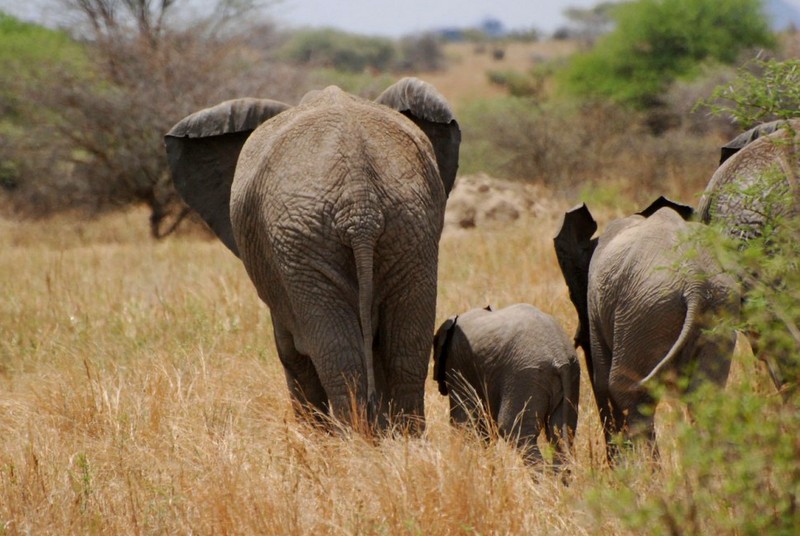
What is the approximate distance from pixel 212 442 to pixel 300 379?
0.47m

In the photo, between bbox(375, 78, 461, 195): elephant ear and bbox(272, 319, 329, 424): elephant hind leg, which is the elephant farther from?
bbox(272, 319, 329, 424): elephant hind leg

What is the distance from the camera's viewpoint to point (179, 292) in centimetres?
784

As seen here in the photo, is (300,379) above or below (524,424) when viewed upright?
above

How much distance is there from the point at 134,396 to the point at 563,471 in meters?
1.97

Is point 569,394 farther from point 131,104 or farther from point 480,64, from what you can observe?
point 480,64

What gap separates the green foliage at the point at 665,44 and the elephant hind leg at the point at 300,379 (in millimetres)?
22310

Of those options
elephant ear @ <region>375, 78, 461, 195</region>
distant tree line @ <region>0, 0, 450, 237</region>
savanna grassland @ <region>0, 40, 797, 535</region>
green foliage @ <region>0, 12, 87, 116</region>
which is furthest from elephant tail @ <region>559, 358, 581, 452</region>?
green foliage @ <region>0, 12, 87, 116</region>

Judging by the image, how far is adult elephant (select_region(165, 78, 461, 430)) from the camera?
391cm

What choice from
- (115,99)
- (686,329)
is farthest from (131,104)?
(686,329)

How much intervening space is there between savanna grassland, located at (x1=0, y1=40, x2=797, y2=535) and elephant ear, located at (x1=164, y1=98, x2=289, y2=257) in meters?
0.81

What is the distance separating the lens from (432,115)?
468cm

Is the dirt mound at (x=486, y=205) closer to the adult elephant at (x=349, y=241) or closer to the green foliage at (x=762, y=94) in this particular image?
the adult elephant at (x=349, y=241)

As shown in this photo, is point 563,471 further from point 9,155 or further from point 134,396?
point 9,155

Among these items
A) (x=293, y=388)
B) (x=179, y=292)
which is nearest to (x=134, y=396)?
(x=293, y=388)
